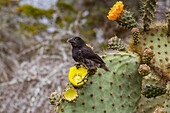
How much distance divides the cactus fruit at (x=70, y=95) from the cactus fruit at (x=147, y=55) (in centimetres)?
47

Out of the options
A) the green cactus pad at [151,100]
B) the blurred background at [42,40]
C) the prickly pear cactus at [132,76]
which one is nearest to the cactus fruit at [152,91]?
the prickly pear cactus at [132,76]

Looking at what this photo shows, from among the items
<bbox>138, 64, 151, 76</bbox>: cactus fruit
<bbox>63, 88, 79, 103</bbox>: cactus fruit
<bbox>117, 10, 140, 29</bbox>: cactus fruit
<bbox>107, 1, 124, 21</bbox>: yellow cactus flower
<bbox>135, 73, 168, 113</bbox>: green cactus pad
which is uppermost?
<bbox>107, 1, 124, 21</bbox>: yellow cactus flower

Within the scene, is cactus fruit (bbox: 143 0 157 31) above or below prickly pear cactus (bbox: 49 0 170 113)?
above

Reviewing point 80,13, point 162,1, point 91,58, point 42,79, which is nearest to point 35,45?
point 42,79

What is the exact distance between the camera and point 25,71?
2.42 m

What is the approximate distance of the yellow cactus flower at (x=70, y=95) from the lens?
3.55 ft

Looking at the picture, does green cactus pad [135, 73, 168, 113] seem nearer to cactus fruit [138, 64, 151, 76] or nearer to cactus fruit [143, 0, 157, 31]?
cactus fruit [138, 64, 151, 76]

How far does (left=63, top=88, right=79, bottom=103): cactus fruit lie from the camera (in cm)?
108

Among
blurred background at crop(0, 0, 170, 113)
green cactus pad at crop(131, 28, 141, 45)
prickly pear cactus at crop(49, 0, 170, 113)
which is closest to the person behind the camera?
prickly pear cactus at crop(49, 0, 170, 113)

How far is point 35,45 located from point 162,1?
2349 mm

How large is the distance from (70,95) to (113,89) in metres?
0.29

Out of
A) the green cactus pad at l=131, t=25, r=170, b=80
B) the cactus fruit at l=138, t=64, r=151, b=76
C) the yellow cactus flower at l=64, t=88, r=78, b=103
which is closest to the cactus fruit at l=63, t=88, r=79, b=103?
the yellow cactus flower at l=64, t=88, r=78, b=103

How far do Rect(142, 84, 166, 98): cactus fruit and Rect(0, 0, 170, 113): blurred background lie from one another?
1.34ft

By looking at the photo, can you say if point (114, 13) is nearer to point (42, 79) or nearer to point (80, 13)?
point (42, 79)
